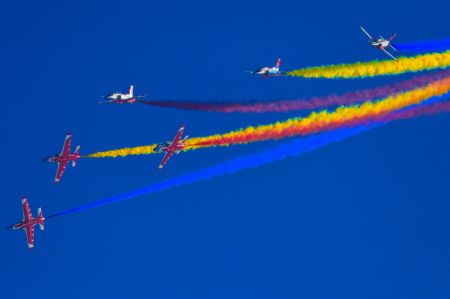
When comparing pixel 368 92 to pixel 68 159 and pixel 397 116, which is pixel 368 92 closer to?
pixel 397 116

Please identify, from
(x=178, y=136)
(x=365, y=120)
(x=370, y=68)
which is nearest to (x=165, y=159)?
(x=178, y=136)

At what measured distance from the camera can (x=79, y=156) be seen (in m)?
59.1

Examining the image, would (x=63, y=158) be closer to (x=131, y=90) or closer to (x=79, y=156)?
(x=79, y=156)

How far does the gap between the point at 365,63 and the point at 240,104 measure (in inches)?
308

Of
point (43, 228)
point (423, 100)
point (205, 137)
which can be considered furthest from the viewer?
point (43, 228)

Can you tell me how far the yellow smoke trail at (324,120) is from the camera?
168 feet

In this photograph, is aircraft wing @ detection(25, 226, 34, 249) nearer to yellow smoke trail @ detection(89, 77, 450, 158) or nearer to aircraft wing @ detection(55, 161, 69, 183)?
aircraft wing @ detection(55, 161, 69, 183)

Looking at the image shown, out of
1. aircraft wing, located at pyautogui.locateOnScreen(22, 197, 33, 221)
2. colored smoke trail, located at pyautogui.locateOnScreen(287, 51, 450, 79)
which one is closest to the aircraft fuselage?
aircraft wing, located at pyautogui.locateOnScreen(22, 197, 33, 221)

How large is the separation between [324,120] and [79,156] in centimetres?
1695

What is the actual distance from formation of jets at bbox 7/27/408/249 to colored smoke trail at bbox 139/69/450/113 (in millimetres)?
2689

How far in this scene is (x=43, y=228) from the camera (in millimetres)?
59969

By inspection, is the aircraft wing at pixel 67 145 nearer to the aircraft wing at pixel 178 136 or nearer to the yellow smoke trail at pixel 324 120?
the aircraft wing at pixel 178 136

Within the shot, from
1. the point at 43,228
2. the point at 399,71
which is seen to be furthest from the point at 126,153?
the point at 399,71

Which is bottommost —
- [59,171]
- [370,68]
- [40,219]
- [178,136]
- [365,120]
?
[365,120]
